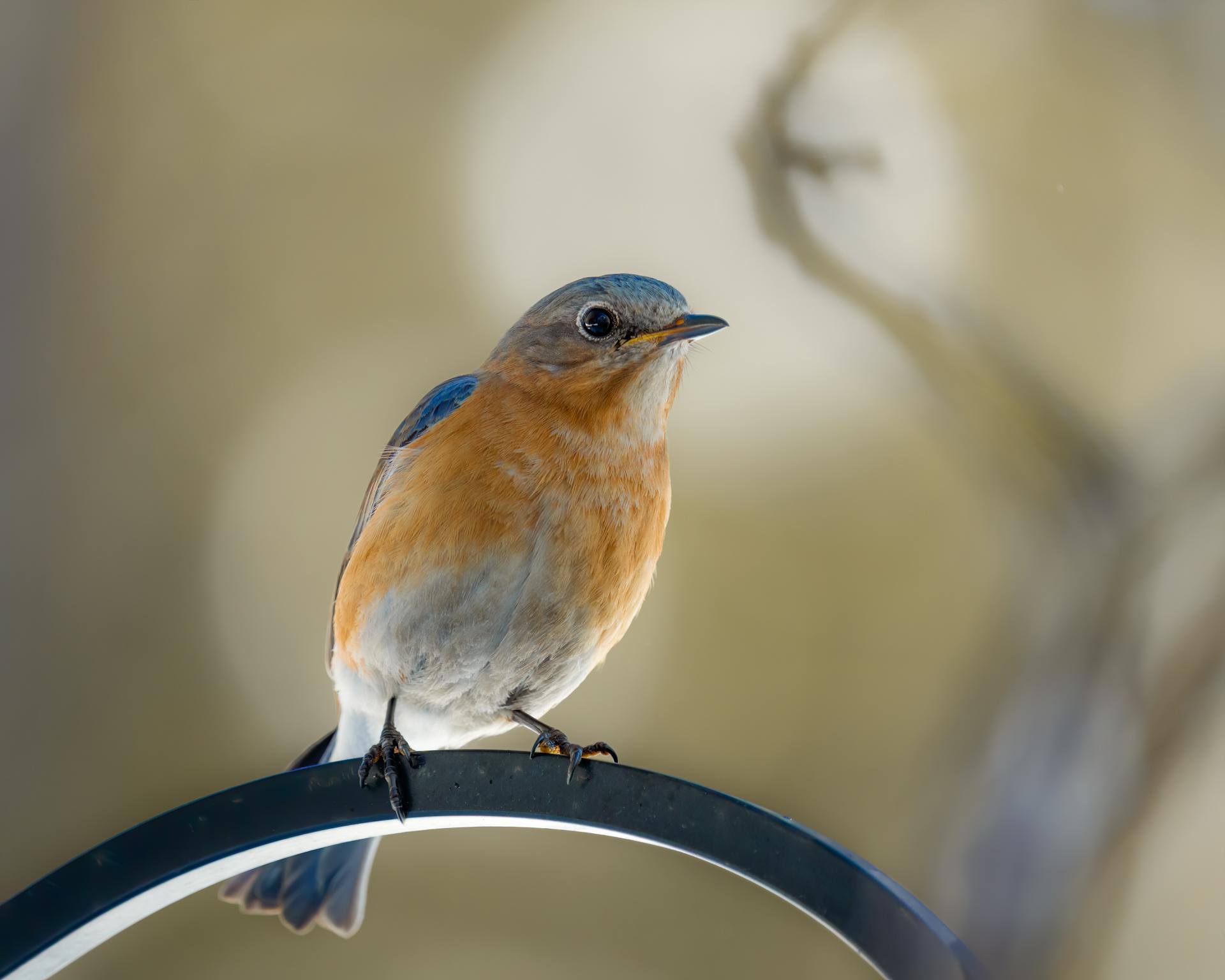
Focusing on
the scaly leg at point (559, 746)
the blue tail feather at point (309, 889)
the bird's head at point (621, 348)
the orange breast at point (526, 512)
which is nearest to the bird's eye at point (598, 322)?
the bird's head at point (621, 348)

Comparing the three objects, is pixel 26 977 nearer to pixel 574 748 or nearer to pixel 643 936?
pixel 574 748

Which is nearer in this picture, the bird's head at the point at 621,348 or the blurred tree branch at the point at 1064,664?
the blurred tree branch at the point at 1064,664

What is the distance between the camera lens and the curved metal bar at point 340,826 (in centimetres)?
134

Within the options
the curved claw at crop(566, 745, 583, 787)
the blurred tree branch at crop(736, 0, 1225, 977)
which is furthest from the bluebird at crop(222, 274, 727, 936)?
the blurred tree branch at crop(736, 0, 1225, 977)

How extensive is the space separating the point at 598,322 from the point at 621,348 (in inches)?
Answer: 3.2

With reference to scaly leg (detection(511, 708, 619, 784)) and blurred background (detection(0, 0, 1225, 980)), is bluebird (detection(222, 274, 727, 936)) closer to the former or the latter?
scaly leg (detection(511, 708, 619, 784))

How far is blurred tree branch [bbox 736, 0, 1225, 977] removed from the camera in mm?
1193

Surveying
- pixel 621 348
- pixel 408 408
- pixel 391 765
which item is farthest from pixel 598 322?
pixel 408 408

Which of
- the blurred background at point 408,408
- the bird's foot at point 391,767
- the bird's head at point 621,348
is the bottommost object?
the bird's foot at point 391,767

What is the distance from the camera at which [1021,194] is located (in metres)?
4.13

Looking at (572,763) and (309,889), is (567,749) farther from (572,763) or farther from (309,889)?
(309,889)

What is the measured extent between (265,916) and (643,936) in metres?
1.97

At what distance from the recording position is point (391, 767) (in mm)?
1737

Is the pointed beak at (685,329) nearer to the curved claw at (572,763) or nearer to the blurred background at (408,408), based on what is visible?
the curved claw at (572,763)
